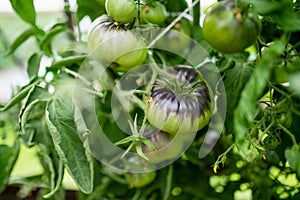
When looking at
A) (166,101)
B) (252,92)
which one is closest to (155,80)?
(166,101)

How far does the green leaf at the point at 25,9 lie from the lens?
508 millimetres

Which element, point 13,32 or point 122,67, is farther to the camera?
point 13,32

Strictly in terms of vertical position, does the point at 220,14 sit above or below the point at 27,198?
above

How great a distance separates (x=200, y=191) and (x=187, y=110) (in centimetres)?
27

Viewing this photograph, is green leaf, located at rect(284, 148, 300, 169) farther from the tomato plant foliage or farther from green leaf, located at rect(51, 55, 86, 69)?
green leaf, located at rect(51, 55, 86, 69)

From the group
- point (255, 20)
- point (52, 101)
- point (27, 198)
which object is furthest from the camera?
point (27, 198)

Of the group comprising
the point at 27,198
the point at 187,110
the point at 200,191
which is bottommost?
the point at 27,198

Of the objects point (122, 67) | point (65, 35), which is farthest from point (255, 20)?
point (65, 35)

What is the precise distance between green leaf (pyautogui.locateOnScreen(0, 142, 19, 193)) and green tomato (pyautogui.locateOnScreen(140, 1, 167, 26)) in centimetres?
23

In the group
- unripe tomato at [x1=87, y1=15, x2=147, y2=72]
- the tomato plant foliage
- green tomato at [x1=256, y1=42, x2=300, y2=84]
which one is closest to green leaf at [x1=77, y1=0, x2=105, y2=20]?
the tomato plant foliage

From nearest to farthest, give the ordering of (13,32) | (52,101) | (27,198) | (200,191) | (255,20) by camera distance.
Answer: (255,20), (52,101), (200,191), (27,198), (13,32)

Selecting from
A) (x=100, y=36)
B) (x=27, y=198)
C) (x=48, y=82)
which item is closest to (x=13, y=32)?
(x=27, y=198)

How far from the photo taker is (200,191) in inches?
25.8

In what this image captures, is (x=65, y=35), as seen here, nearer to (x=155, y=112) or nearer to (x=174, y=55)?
(x=174, y=55)
